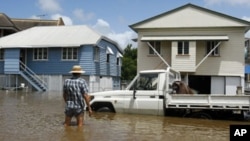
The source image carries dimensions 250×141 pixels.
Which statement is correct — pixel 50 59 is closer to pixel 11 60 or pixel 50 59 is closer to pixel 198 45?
pixel 11 60

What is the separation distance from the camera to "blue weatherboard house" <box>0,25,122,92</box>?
3571 cm

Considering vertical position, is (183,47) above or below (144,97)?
above

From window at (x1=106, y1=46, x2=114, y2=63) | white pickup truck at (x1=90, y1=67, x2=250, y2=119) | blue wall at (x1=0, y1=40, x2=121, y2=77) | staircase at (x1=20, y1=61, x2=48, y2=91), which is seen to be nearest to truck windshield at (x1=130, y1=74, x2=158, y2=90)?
white pickup truck at (x1=90, y1=67, x2=250, y2=119)

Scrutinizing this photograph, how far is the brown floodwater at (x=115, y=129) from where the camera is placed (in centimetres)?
1022

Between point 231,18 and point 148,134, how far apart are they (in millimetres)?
19923

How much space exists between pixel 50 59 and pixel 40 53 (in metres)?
1.34

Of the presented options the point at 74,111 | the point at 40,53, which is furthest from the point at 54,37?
the point at 74,111

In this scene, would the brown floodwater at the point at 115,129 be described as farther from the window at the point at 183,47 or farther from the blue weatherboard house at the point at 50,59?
the blue weatherboard house at the point at 50,59

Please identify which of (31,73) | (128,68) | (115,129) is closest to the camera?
(115,129)

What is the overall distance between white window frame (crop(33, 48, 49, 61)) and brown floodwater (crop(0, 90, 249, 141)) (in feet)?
74.3

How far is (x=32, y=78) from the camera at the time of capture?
36594mm

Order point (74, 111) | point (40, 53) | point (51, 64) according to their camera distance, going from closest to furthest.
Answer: point (74, 111) → point (51, 64) → point (40, 53)

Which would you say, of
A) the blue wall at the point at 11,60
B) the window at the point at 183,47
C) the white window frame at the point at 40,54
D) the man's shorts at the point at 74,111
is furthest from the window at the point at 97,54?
the man's shorts at the point at 74,111

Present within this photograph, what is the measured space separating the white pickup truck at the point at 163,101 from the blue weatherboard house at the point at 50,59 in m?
19.7
